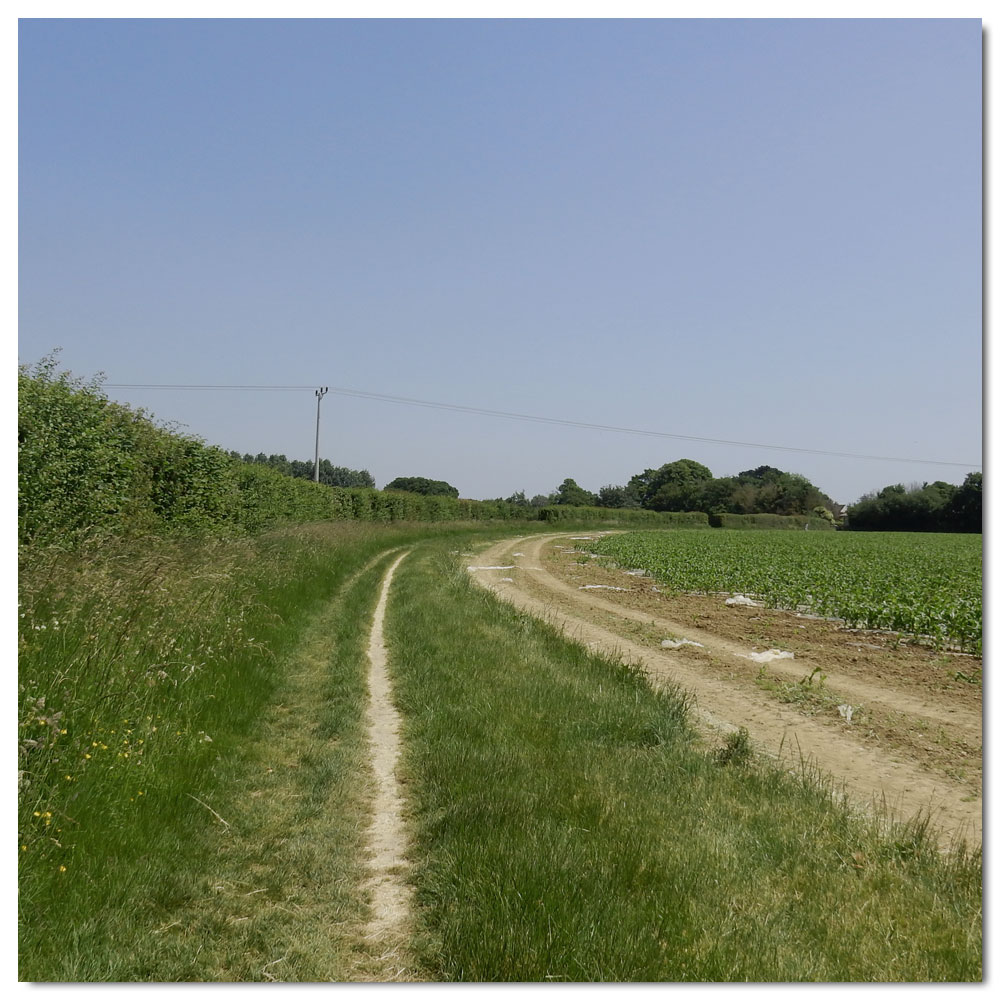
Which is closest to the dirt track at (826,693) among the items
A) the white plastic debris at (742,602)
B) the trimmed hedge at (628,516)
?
the white plastic debris at (742,602)

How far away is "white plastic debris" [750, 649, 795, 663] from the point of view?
38.3 ft

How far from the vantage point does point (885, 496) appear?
6794 cm

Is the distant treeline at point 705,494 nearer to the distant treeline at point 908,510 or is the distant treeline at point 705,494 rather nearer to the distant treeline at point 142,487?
the distant treeline at point 908,510

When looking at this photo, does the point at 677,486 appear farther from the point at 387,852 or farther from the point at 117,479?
the point at 387,852

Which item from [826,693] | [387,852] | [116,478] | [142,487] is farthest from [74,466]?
[826,693]

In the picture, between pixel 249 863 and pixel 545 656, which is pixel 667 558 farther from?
pixel 249 863

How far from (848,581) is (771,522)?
61.0 metres

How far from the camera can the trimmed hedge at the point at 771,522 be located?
76.8 metres

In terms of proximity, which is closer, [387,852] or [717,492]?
[387,852]

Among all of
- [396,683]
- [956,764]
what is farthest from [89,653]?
[956,764]

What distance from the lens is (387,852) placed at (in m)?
4.54

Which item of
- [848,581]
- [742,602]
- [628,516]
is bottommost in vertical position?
[742,602]

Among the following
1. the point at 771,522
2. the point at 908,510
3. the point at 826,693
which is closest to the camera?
the point at 826,693

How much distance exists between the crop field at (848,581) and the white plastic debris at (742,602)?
0.98 ft
